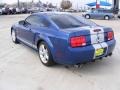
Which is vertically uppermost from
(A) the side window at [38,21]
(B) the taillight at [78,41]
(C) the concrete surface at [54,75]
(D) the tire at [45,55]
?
(A) the side window at [38,21]

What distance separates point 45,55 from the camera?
19.9 ft

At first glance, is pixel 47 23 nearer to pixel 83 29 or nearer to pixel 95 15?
pixel 83 29

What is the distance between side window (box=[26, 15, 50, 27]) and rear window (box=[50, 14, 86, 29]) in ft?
0.75

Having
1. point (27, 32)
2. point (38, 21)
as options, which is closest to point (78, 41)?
point (38, 21)

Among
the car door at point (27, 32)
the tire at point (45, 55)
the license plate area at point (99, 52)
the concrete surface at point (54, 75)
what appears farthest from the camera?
the car door at point (27, 32)

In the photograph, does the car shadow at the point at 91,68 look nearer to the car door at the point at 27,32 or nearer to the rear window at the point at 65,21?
the rear window at the point at 65,21

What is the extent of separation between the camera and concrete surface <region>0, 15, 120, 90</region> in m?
4.81

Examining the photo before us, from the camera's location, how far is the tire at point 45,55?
19.1 ft

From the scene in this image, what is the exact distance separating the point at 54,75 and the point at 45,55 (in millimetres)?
793

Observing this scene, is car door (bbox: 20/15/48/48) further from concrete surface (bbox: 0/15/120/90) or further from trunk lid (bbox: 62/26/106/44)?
trunk lid (bbox: 62/26/106/44)

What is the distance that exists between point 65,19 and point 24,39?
1.79 metres

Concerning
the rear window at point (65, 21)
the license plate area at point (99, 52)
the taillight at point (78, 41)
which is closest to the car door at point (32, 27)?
the rear window at point (65, 21)

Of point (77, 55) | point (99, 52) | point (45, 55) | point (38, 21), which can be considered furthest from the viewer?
point (38, 21)

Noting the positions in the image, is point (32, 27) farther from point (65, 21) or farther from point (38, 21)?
point (65, 21)
